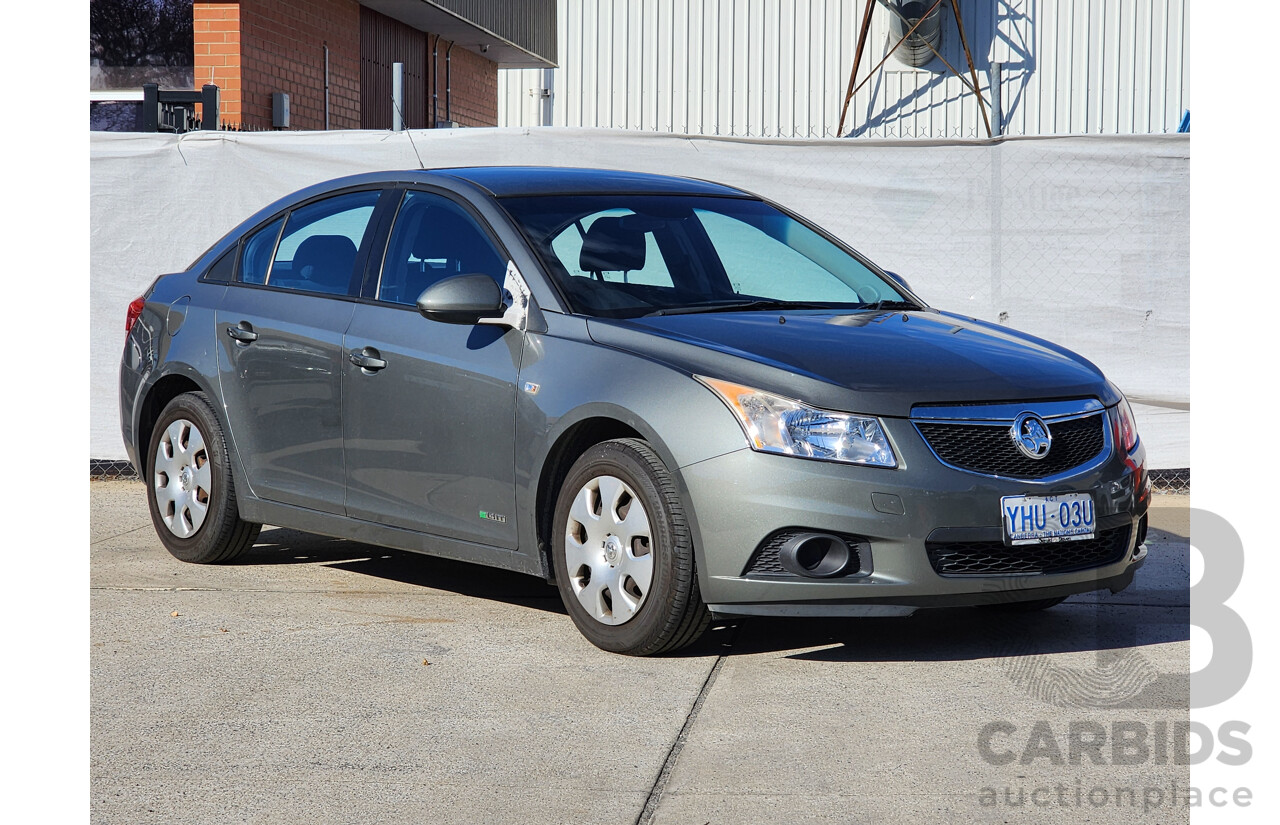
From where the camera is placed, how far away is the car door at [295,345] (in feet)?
20.2

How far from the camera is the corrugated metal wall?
79.9 ft

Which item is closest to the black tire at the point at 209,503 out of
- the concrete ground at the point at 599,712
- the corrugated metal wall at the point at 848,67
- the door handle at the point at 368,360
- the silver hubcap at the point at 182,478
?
the silver hubcap at the point at 182,478

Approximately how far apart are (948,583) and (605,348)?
4.54 ft

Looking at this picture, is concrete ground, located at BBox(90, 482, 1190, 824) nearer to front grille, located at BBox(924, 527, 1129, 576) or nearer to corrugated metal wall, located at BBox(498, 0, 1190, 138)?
front grille, located at BBox(924, 527, 1129, 576)

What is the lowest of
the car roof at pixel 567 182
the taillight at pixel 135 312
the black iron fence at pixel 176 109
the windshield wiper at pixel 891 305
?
the taillight at pixel 135 312

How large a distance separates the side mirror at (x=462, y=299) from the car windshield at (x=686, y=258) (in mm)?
258

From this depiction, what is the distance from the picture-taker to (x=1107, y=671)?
195 inches

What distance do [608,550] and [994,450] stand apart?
131 cm

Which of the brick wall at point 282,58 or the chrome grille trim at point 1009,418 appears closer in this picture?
the chrome grille trim at point 1009,418

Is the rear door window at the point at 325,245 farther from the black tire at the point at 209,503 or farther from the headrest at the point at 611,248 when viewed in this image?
the headrest at the point at 611,248

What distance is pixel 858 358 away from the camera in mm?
4984

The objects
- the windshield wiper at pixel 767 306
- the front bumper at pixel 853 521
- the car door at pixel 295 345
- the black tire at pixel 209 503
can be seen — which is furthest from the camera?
the black tire at pixel 209 503

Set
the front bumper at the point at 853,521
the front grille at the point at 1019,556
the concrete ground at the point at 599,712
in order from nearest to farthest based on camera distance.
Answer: the concrete ground at the point at 599,712
the front bumper at the point at 853,521
the front grille at the point at 1019,556

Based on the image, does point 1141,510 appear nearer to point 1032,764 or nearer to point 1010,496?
point 1010,496
